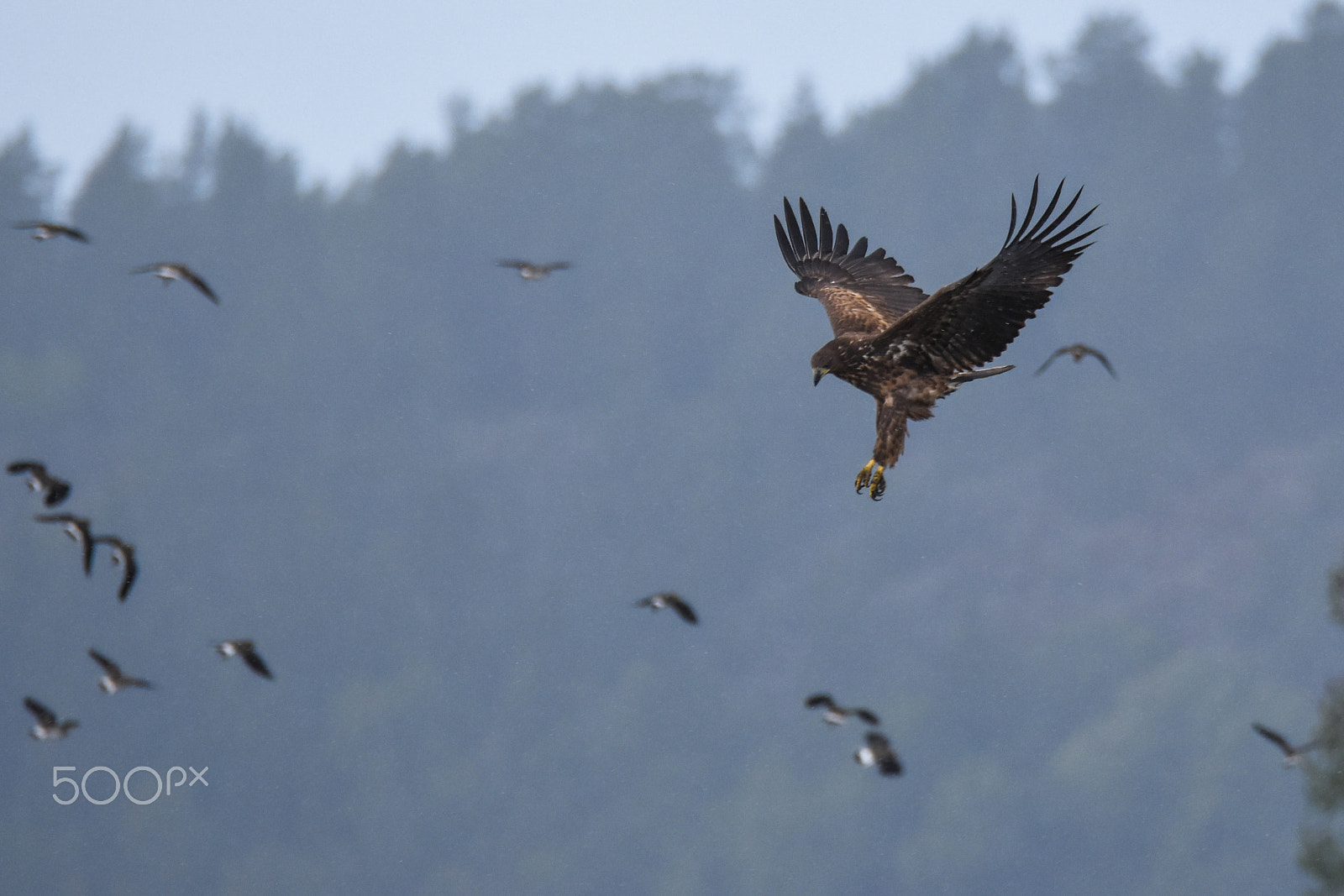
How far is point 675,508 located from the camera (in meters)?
126

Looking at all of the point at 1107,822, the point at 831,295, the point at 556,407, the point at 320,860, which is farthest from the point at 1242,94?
the point at 831,295

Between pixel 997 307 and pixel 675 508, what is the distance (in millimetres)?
113236

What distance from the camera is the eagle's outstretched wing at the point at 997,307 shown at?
12.9 m

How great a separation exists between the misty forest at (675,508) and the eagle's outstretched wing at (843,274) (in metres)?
75.2

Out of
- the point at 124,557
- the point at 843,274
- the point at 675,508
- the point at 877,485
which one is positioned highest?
the point at 675,508

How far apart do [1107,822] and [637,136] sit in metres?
84.3

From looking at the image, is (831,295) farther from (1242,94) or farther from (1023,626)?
(1242,94)

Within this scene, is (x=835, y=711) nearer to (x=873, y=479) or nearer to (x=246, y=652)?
(x=873, y=479)

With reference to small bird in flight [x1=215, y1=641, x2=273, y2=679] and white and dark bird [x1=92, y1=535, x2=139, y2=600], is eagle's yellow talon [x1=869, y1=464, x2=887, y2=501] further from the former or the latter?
small bird in flight [x1=215, y1=641, x2=273, y2=679]

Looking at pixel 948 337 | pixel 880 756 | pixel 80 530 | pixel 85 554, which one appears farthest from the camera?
pixel 80 530

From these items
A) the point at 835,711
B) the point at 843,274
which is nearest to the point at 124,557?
the point at 835,711

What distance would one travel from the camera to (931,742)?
327 feet

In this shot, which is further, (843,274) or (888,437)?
(843,274)

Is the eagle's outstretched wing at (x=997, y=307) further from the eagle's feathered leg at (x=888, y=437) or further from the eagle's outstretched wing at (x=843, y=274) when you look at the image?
the eagle's outstretched wing at (x=843, y=274)
